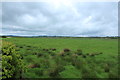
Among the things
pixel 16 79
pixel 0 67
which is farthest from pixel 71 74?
pixel 0 67

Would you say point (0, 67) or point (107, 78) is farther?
point (107, 78)

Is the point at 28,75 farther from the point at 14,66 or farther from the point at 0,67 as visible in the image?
the point at 0,67

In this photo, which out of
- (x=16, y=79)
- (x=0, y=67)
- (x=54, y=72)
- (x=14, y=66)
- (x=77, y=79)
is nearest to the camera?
(x=0, y=67)

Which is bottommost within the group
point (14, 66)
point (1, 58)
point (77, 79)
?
point (77, 79)

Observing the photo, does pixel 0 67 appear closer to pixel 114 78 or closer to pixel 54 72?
pixel 54 72

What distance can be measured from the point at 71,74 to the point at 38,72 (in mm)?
2424

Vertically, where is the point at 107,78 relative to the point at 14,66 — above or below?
below

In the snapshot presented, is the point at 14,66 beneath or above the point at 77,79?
above

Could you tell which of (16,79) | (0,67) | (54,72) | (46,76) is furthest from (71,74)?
(0,67)

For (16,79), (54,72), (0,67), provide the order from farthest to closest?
(54,72) < (16,79) < (0,67)

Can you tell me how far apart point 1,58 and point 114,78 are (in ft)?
22.3

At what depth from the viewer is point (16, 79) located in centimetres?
561

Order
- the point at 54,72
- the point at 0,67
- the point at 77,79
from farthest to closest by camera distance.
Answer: the point at 54,72 < the point at 77,79 < the point at 0,67

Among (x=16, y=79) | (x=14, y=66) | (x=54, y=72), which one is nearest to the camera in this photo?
(x=14, y=66)
